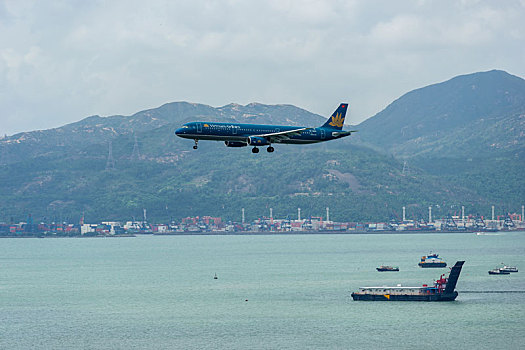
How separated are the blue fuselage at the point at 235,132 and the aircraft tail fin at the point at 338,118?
21.8 ft

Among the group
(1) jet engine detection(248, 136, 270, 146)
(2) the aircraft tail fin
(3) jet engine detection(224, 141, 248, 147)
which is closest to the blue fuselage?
(1) jet engine detection(248, 136, 270, 146)

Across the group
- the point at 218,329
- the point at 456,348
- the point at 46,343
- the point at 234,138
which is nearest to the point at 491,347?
the point at 456,348

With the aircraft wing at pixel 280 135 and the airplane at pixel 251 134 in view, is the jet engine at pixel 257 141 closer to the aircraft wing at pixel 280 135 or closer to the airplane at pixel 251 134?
the airplane at pixel 251 134

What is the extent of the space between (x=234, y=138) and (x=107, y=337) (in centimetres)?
7397

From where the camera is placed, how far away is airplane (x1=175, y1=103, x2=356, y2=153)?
13100 cm

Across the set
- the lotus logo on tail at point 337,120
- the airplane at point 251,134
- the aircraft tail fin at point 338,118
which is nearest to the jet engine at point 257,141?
the airplane at point 251,134

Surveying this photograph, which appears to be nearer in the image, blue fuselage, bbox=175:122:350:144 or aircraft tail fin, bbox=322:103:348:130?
blue fuselage, bbox=175:122:350:144

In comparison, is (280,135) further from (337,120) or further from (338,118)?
(338,118)

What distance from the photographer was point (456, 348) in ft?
563

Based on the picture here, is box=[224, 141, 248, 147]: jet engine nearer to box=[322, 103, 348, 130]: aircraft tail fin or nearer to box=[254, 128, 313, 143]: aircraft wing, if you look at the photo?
box=[254, 128, 313, 143]: aircraft wing

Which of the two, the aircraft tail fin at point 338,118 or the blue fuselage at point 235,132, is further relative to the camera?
the aircraft tail fin at point 338,118

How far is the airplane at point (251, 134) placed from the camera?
131 m

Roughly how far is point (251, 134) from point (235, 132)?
3509 mm

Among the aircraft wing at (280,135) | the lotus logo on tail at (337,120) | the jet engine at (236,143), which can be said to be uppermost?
the lotus logo on tail at (337,120)
